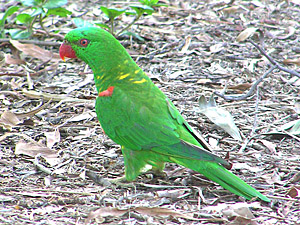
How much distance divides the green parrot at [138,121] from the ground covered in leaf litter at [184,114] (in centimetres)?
21

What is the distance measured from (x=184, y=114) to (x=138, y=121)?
1153 millimetres

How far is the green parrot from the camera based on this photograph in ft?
11.2

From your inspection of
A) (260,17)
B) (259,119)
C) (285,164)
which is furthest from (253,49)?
(285,164)

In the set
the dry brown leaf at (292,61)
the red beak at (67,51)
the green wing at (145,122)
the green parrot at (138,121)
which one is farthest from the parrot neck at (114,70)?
the dry brown leaf at (292,61)

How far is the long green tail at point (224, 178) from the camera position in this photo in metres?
3.29

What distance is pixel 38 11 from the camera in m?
5.45

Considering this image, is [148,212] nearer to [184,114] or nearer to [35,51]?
[184,114]

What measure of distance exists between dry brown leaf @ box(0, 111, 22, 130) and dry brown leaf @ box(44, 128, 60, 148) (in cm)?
39

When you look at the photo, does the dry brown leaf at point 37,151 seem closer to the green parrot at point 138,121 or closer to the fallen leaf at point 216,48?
the green parrot at point 138,121

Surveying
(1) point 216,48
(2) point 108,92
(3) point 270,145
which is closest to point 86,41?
(2) point 108,92

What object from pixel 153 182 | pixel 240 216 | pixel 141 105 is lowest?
pixel 153 182

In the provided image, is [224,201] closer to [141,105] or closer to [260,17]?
[141,105]

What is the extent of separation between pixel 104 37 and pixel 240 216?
205 cm

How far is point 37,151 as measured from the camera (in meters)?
4.09
